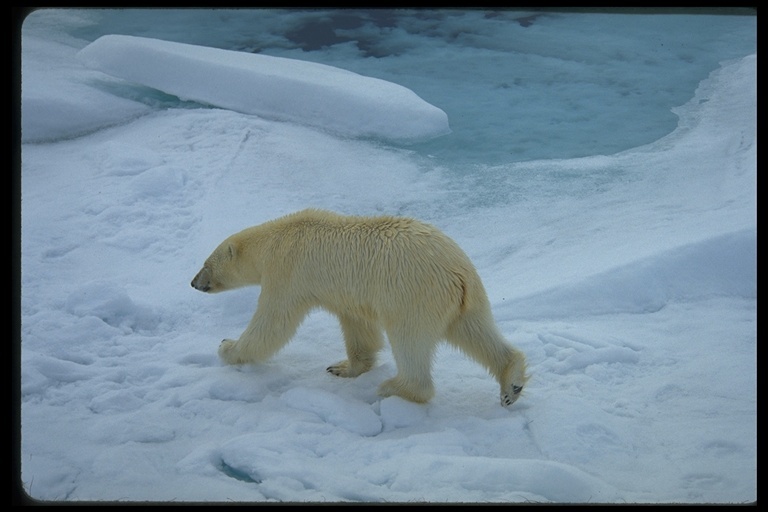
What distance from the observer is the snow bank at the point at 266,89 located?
6.48 metres

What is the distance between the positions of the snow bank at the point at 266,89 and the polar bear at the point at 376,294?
2.86 meters

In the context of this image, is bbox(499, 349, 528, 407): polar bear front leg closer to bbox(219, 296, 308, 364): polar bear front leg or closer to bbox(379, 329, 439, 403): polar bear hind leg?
bbox(379, 329, 439, 403): polar bear hind leg

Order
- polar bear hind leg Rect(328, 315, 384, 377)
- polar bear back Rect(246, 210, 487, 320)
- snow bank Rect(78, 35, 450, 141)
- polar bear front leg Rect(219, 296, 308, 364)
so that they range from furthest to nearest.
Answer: snow bank Rect(78, 35, 450, 141)
polar bear hind leg Rect(328, 315, 384, 377)
polar bear front leg Rect(219, 296, 308, 364)
polar bear back Rect(246, 210, 487, 320)

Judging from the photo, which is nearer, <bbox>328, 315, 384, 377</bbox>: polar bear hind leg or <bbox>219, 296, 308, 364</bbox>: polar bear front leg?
<bbox>219, 296, 308, 364</bbox>: polar bear front leg

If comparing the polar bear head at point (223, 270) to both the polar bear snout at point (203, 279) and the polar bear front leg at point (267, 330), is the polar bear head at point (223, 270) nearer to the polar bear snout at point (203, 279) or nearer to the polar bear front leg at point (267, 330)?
the polar bear snout at point (203, 279)

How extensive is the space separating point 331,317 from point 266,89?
2.75 meters

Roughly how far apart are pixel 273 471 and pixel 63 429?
3.05ft

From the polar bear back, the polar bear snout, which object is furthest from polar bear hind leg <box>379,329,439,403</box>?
the polar bear snout

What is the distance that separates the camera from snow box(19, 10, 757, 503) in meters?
3.02

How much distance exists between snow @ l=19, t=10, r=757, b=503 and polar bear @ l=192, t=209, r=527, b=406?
15cm

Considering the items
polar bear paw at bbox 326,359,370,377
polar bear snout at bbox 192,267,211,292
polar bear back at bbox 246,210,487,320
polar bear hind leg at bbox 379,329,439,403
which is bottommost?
polar bear paw at bbox 326,359,370,377

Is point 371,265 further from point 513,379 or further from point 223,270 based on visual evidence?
point 223,270

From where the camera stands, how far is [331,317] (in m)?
4.55
